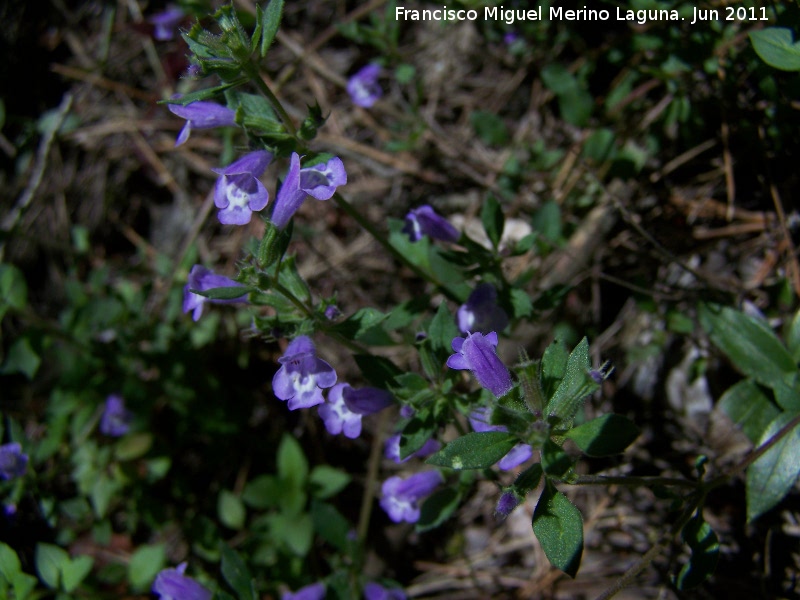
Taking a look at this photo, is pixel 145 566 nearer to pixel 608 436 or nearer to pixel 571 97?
pixel 608 436

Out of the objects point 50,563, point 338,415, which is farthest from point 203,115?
point 50,563

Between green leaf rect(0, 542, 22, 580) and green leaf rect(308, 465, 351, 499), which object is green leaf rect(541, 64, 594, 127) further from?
green leaf rect(0, 542, 22, 580)

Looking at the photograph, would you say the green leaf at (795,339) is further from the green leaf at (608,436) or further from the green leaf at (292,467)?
the green leaf at (292,467)

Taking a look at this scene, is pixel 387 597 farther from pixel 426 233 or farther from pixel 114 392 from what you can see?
pixel 114 392

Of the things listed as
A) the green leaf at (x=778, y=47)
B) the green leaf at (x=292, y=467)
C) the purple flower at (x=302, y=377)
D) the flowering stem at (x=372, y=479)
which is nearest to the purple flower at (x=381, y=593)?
the flowering stem at (x=372, y=479)

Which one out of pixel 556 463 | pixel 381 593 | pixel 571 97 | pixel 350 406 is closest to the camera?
pixel 556 463
